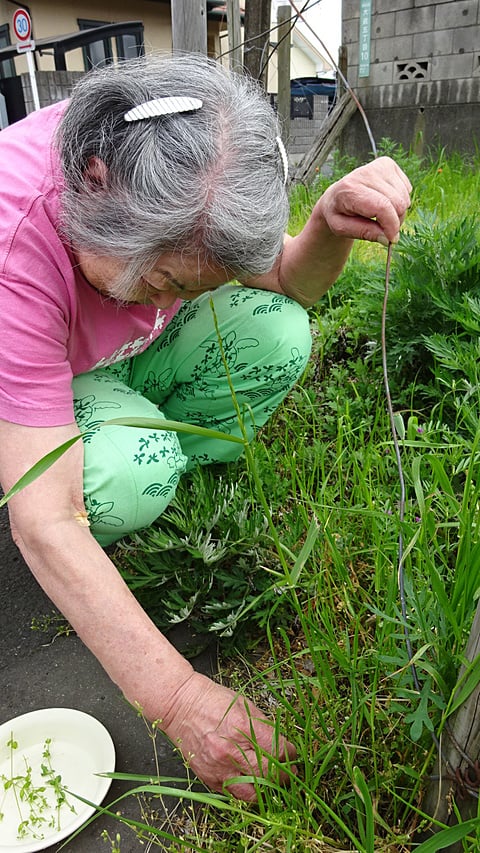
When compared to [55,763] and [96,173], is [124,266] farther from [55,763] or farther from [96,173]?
[55,763]

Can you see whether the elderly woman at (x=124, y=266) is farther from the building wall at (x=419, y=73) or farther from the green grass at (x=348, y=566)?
the building wall at (x=419, y=73)

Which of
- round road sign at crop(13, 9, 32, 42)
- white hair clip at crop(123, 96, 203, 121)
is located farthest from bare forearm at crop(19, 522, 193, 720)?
round road sign at crop(13, 9, 32, 42)

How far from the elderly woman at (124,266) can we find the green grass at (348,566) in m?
0.10

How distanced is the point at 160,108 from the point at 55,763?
1.22 metres

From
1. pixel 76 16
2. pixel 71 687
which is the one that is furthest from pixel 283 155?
pixel 76 16

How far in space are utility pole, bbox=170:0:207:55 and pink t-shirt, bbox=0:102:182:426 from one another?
49.5 inches

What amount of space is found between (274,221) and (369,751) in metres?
0.93

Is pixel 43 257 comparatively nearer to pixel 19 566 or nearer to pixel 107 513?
pixel 107 513

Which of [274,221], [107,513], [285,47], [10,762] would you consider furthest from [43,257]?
[285,47]

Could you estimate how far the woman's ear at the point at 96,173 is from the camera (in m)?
1.16

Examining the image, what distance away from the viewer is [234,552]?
1.49 m

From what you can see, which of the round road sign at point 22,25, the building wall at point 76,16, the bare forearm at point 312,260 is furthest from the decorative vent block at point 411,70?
the building wall at point 76,16

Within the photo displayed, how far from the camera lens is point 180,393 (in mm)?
1934

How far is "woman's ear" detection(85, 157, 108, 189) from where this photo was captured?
1.16m
